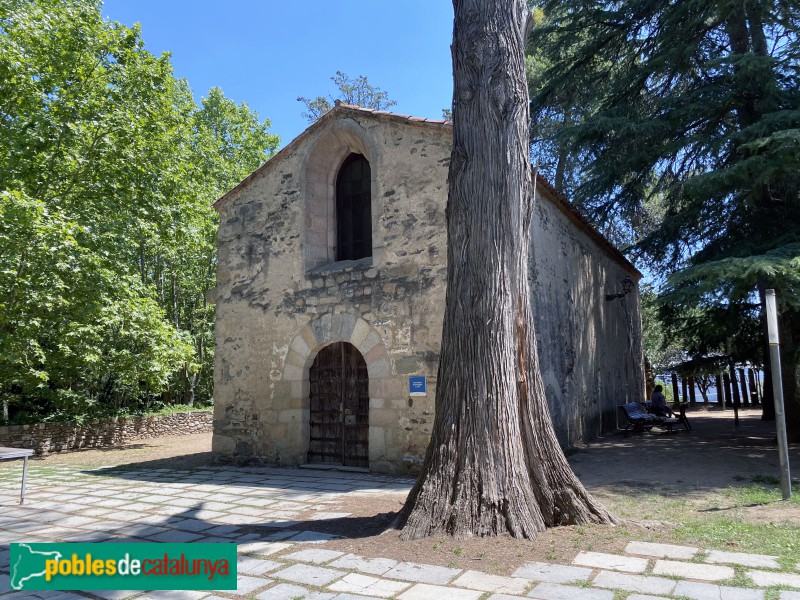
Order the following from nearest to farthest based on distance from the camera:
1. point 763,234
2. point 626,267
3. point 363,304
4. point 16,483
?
point 16,483
point 363,304
point 763,234
point 626,267

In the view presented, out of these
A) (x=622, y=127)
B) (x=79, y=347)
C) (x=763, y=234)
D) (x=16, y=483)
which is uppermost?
(x=622, y=127)

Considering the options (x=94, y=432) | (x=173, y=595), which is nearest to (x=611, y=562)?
(x=173, y=595)

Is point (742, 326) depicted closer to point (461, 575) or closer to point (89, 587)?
point (461, 575)

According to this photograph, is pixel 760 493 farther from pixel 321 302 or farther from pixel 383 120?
pixel 383 120

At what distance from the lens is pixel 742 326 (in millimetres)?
11406

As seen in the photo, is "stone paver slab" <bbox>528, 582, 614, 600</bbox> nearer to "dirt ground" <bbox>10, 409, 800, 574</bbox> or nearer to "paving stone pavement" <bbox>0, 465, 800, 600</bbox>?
"paving stone pavement" <bbox>0, 465, 800, 600</bbox>

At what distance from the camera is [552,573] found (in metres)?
3.65

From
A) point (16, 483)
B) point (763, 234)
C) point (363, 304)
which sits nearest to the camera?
point (16, 483)

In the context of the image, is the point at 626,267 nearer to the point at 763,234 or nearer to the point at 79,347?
the point at 763,234

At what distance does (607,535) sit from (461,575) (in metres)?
1.47

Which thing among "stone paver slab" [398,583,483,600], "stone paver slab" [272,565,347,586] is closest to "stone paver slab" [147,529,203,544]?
"stone paver slab" [272,565,347,586]

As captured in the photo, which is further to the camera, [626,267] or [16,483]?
[626,267]

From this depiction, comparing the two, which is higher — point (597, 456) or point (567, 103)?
point (567, 103)

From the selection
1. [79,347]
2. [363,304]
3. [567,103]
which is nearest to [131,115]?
[79,347]
